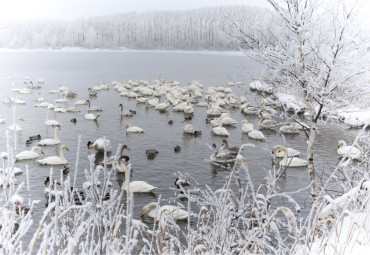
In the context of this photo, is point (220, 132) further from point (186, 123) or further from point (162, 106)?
point (162, 106)

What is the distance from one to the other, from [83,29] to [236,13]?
197172 millimetres

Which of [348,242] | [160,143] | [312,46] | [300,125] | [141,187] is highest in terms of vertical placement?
[312,46]

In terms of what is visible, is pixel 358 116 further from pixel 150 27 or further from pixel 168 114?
pixel 150 27

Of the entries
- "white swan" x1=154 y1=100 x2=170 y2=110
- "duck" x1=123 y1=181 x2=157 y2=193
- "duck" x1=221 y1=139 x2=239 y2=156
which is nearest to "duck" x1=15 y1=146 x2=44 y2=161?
"duck" x1=123 y1=181 x2=157 y2=193

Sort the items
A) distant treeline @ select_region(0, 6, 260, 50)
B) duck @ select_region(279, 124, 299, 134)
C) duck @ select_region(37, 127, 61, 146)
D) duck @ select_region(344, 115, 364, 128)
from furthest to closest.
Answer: distant treeline @ select_region(0, 6, 260, 50) → duck @ select_region(344, 115, 364, 128) → duck @ select_region(279, 124, 299, 134) → duck @ select_region(37, 127, 61, 146)

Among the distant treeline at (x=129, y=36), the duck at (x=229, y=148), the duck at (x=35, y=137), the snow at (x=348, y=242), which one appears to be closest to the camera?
the snow at (x=348, y=242)

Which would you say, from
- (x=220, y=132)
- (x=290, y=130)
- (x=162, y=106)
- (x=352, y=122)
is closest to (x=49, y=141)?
(x=220, y=132)

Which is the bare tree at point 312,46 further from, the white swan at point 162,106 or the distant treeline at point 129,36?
the distant treeline at point 129,36

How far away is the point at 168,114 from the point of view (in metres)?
29.9

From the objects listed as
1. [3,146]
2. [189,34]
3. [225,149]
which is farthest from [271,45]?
[189,34]

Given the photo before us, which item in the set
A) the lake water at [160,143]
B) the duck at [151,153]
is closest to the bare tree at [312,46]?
the lake water at [160,143]

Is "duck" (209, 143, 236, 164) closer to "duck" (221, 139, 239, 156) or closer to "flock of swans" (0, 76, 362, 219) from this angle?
"flock of swans" (0, 76, 362, 219)

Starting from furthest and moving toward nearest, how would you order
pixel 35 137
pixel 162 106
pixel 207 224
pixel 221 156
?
pixel 162 106 → pixel 35 137 → pixel 221 156 → pixel 207 224

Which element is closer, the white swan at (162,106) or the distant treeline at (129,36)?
the white swan at (162,106)
